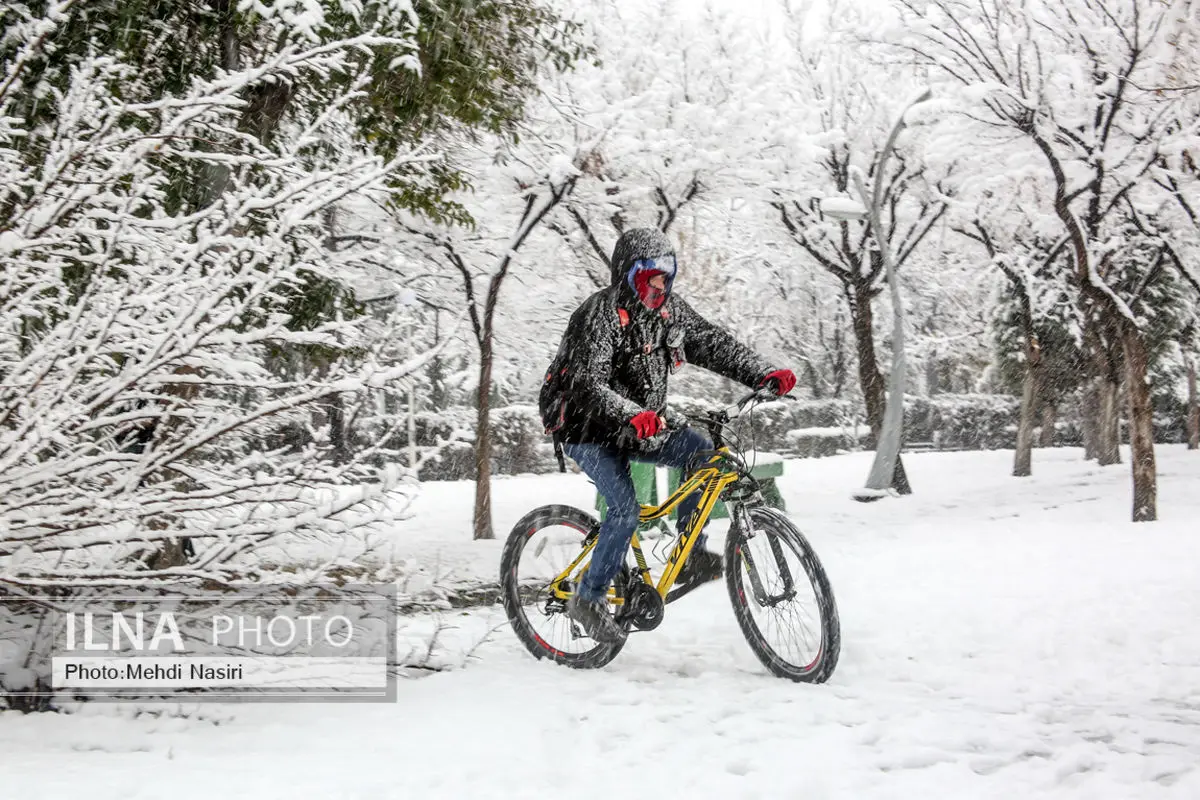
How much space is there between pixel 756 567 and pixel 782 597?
175 millimetres

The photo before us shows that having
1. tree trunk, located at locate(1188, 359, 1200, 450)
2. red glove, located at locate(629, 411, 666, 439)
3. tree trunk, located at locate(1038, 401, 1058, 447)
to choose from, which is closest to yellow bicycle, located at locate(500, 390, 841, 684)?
red glove, located at locate(629, 411, 666, 439)

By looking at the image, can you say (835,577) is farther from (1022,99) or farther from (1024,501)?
(1024,501)

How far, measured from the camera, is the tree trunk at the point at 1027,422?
19391 mm

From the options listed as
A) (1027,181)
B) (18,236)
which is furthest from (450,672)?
(1027,181)

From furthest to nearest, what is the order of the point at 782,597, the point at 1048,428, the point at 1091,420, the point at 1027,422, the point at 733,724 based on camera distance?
the point at 1048,428 < the point at 1091,420 < the point at 1027,422 < the point at 782,597 < the point at 733,724

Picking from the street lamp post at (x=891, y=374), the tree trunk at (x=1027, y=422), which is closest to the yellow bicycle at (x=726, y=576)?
the street lamp post at (x=891, y=374)

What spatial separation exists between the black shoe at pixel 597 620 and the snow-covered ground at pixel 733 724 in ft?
0.57

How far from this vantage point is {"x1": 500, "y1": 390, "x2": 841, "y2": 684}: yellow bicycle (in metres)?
3.98

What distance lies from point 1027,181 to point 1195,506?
5484mm

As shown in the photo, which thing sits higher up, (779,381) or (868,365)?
(868,365)

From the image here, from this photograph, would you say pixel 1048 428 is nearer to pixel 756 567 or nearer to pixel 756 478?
pixel 756 478

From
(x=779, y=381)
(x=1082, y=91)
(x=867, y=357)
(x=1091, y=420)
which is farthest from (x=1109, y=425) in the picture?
(x=779, y=381)

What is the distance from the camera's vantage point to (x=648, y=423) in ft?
12.3

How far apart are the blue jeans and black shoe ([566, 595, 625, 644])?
37mm
